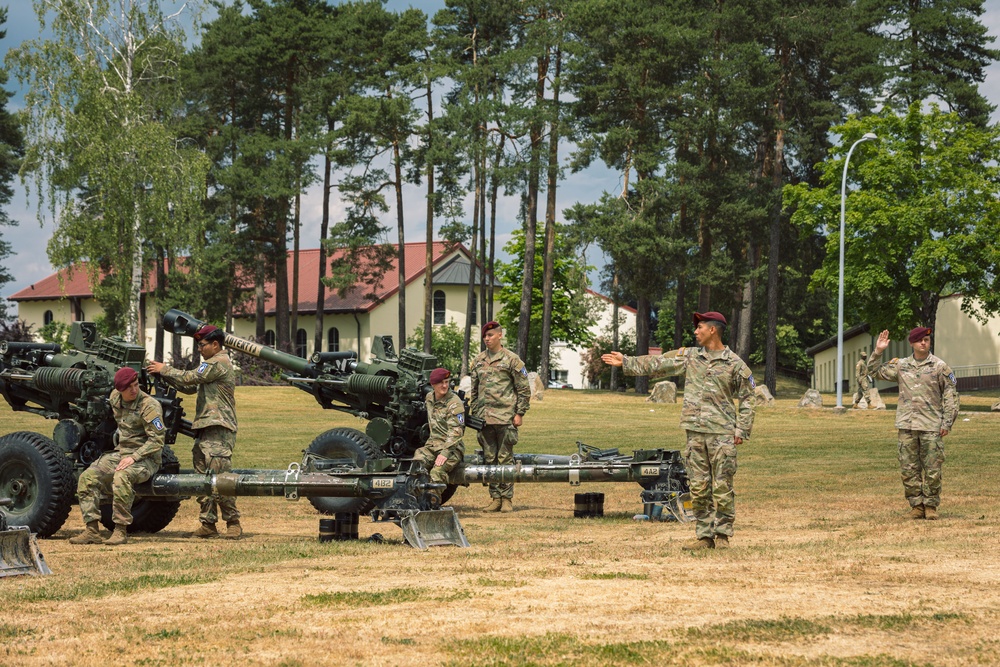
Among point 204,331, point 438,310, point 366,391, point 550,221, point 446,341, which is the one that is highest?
point 550,221

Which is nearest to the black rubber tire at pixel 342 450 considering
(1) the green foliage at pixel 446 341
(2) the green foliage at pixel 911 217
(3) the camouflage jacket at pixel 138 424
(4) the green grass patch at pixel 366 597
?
(3) the camouflage jacket at pixel 138 424

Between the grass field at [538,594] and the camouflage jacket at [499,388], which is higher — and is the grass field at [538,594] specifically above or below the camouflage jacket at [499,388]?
below

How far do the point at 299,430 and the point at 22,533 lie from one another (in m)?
20.9

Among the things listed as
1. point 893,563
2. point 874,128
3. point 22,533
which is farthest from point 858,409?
point 22,533

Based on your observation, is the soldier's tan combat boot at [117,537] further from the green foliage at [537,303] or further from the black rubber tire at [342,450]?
the green foliage at [537,303]

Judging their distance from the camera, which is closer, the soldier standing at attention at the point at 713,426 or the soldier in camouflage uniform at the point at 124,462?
the soldier standing at attention at the point at 713,426

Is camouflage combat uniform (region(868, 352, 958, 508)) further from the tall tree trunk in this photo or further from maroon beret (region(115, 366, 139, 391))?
the tall tree trunk

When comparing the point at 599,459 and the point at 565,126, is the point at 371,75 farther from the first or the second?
the point at 599,459

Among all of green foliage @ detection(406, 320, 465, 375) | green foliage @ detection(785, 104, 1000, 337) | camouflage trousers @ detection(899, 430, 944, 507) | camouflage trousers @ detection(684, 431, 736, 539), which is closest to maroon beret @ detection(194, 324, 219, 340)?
camouflage trousers @ detection(684, 431, 736, 539)

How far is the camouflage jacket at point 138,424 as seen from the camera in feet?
39.1

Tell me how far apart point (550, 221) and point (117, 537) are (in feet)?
132

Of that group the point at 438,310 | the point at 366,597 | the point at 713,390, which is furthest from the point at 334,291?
the point at 366,597

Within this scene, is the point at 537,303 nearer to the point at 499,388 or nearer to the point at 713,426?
the point at 499,388

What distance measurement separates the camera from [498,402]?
1475cm
